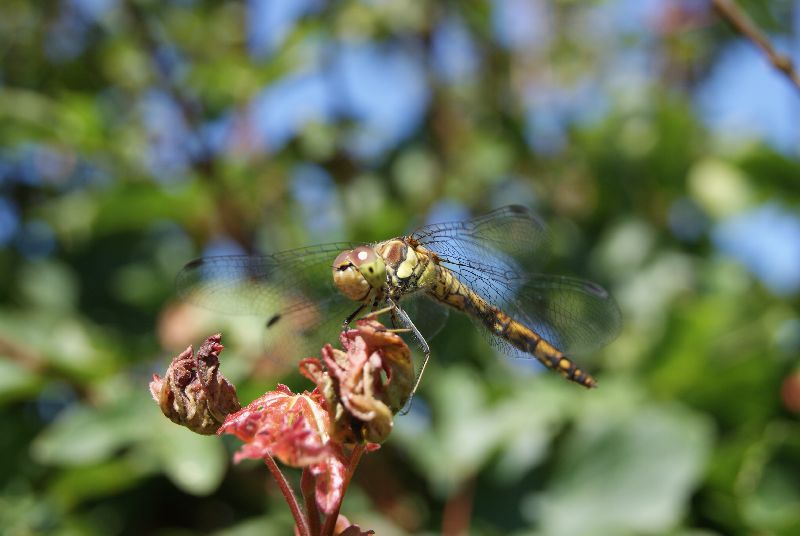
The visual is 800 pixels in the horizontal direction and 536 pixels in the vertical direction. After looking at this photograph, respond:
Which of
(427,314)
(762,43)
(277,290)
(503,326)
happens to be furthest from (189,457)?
(762,43)

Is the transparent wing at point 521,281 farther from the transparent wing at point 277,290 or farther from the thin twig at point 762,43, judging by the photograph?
the thin twig at point 762,43

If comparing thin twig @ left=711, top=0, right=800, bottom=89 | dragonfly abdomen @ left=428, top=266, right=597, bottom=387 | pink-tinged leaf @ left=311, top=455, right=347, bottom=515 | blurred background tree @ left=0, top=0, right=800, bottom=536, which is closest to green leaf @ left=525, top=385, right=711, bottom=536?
blurred background tree @ left=0, top=0, right=800, bottom=536

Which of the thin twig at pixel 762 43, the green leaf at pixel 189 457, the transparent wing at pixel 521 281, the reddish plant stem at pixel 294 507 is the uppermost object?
the thin twig at pixel 762 43

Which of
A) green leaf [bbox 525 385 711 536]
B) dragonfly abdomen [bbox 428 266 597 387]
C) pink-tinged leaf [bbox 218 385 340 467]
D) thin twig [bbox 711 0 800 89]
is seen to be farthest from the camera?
green leaf [bbox 525 385 711 536]

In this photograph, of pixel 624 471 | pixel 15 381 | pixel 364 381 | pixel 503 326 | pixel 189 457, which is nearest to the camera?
pixel 364 381

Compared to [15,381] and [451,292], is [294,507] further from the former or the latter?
[15,381]

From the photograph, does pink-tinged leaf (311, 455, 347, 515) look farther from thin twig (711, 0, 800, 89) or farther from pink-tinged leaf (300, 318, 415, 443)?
thin twig (711, 0, 800, 89)

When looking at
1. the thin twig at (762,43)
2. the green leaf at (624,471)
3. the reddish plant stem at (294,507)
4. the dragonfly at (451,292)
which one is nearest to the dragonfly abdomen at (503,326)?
the dragonfly at (451,292)
